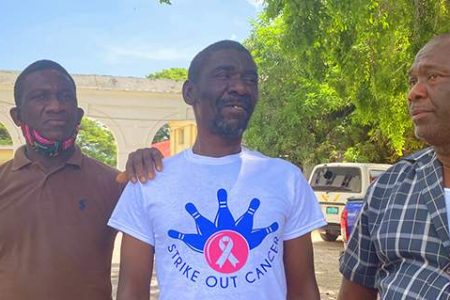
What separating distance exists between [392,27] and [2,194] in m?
6.22

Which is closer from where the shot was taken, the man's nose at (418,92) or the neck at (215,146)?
the man's nose at (418,92)

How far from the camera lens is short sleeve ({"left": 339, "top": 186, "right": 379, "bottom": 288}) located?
6.96ft

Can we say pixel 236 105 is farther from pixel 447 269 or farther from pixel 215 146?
pixel 447 269

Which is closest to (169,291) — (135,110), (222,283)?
(222,283)

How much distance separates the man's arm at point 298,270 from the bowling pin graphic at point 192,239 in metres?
0.31

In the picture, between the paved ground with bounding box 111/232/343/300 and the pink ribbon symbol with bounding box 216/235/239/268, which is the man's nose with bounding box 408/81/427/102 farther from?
the paved ground with bounding box 111/232/343/300

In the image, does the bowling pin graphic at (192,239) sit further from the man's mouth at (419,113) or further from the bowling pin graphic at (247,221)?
the man's mouth at (419,113)

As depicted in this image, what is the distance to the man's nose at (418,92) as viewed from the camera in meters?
1.97

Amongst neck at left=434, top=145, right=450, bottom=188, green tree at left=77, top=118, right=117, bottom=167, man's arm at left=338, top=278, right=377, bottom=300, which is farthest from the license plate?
green tree at left=77, top=118, right=117, bottom=167

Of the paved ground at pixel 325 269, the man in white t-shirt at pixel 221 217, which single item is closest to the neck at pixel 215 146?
the man in white t-shirt at pixel 221 217

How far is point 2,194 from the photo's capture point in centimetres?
231

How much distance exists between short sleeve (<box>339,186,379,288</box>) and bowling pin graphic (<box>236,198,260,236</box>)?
0.45 m

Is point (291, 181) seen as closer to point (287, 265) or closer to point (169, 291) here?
point (287, 265)

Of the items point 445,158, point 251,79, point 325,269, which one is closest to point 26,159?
point 251,79
